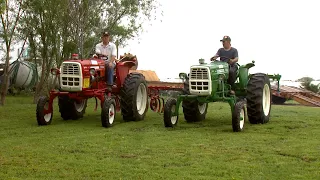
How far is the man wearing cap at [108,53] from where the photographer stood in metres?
11.6

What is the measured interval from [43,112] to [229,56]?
4.19m

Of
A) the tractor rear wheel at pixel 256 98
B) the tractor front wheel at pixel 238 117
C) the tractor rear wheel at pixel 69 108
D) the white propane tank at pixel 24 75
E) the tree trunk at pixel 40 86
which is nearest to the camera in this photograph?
the tractor front wheel at pixel 238 117

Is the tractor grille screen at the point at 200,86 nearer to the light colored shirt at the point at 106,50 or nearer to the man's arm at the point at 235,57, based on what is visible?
the man's arm at the point at 235,57

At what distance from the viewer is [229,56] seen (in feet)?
37.0

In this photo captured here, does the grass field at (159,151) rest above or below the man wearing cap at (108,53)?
below

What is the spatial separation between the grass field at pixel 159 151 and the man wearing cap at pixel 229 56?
108 cm

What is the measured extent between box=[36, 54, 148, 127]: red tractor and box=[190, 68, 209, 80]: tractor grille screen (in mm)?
1753

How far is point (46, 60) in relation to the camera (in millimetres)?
19391

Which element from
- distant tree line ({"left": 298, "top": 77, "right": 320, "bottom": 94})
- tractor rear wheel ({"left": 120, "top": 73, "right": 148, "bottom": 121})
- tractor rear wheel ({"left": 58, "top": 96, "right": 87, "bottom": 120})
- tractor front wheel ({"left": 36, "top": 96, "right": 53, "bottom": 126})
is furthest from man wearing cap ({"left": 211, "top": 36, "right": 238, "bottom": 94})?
distant tree line ({"left": 298, "top": 77, "right": 320, "bottom": 94})

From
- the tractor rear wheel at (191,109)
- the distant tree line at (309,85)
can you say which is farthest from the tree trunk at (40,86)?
the distant tree line at (309,85)

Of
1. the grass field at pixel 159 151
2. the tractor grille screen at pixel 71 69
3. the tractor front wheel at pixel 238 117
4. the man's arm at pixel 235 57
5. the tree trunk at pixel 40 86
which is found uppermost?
the man's arm at pixel 235 57

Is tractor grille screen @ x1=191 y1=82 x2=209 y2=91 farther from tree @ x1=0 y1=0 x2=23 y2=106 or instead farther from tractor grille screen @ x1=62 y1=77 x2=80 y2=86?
tree @ x1=0 y1=0 x2=23 y2=106

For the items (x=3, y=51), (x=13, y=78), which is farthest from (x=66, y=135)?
(x=13, y=78)

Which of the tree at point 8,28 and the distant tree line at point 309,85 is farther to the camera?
the distant tree line at point 309,85
